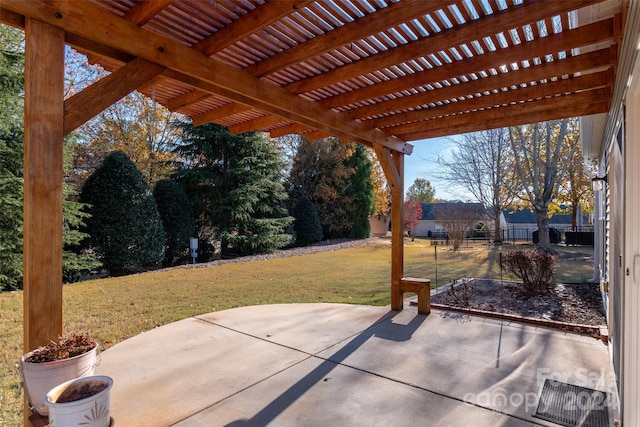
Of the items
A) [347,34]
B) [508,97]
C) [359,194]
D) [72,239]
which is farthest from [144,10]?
[359,194]

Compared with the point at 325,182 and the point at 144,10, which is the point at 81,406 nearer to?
the point at 144,10

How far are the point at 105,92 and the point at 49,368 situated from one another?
159cm

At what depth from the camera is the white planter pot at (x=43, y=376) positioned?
5.71ft

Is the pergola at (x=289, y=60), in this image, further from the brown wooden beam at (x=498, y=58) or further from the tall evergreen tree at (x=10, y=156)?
the tall evergreen tree at (x=10, y=156)

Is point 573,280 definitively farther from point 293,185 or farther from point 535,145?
point 293,185

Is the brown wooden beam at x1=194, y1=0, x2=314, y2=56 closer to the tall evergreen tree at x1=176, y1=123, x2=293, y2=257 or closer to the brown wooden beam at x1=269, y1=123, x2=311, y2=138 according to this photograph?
the brown wooden beam at x1=269, y1=123, x2=311, y2=138

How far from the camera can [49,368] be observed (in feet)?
5.73

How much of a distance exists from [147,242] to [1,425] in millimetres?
7429

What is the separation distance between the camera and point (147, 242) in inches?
370

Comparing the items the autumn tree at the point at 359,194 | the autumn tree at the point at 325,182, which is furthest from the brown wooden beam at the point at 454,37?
the autumn tree at the point at 359,194

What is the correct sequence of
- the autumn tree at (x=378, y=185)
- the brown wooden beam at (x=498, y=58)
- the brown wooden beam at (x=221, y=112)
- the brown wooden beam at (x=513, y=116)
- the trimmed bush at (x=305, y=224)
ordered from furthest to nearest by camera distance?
the autumn tree at (x=378, y=185) < the trimmed bush at (x=305, y=224) < the brown wooden beam at (x=221, y=112) < the brown wooden beam at (x=513, y=116) < the brown wooden beam at (x=498, y=58)

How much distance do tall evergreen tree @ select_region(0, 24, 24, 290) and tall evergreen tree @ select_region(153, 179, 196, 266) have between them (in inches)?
164

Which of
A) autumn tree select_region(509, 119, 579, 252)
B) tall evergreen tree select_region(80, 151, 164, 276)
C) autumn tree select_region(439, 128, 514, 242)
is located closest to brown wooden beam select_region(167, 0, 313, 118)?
tall evergreen tree select_region(80, 151, 164, 276)

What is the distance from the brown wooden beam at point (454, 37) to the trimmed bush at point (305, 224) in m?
13.7
